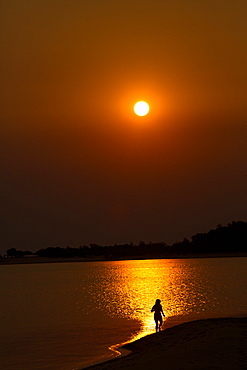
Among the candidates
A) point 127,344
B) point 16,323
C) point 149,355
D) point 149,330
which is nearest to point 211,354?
point 149,355

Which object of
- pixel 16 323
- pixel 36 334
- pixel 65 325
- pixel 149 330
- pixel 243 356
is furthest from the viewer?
pixel 16 323

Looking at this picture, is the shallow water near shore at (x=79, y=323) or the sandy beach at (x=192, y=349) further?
the shallow water near shore at (x=79, y=323)

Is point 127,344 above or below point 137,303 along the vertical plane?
below

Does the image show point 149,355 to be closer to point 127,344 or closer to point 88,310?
point 127,344

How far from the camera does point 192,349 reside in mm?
24781

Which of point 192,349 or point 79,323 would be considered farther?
point 79,323

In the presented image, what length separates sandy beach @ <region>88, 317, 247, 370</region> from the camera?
70.0 ft

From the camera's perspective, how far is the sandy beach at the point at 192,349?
21344 mm

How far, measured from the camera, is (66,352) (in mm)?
30891

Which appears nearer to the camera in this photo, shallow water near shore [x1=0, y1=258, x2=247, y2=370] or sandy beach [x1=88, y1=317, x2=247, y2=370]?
sandy beach [x1=88, y1=317, x2=247, y2=370]

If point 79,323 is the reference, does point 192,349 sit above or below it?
below

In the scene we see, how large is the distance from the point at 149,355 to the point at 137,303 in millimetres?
36799

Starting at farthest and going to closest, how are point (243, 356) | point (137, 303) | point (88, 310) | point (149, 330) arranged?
point (137, 303) < point (88, 310) < point (149, 330) < point (243, 356)

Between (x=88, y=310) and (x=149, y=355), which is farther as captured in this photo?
(x=88, y=310)
